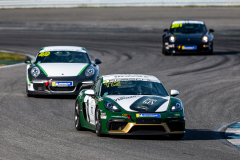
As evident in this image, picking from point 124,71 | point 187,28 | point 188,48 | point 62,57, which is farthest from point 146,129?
point 187,28

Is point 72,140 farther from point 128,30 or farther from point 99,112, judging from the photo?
point 128,30

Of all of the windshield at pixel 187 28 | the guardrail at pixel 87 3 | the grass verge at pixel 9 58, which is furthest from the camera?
the guardrail at pixel 87 3

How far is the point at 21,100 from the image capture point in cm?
1273

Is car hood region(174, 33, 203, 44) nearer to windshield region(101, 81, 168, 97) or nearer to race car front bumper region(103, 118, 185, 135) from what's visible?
windshield region(101, 81, 168, 97)

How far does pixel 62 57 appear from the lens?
47.5 ft

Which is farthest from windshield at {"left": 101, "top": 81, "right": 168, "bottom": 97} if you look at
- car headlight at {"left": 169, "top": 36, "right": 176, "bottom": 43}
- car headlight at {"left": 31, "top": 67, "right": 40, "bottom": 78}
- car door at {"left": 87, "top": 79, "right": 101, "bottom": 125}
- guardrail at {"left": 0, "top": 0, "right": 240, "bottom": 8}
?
guardrail at {"left": 0, "top": 0, "right": 240, "bottom": 8}

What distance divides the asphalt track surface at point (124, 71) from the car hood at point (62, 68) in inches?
24.7

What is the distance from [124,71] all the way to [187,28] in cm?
599

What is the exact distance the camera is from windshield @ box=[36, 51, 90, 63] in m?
14.2

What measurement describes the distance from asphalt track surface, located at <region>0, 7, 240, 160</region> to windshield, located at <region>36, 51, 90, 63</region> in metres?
1.05

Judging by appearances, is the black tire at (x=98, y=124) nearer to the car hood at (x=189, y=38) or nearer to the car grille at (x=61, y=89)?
the car grille at (x=61, y=89)

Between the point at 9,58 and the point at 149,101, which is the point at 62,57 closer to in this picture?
the point at 149,101

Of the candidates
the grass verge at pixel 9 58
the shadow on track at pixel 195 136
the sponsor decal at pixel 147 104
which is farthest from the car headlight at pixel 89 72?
the grass verge at pixel 9 58

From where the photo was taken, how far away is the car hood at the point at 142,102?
822cm
